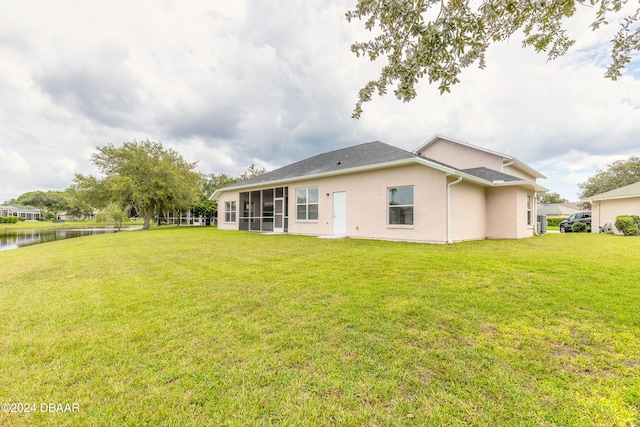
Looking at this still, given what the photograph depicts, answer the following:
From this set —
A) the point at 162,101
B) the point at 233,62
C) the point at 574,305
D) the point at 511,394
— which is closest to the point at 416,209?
the point at 574,305

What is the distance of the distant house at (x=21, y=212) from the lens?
52250 mm

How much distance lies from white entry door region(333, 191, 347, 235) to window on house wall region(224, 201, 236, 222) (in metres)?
10.1

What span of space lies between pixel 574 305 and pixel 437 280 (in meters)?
1.64

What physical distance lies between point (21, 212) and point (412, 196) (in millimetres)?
82718

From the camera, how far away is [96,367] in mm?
2004

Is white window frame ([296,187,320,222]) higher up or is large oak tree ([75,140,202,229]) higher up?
large oak tree ([75,140,202,229])

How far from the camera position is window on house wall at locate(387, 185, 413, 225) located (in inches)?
379

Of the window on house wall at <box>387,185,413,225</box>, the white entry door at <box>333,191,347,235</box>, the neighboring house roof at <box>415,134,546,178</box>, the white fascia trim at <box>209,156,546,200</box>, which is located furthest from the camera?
the neighboring house roof at <box>415,134,546,178</box>

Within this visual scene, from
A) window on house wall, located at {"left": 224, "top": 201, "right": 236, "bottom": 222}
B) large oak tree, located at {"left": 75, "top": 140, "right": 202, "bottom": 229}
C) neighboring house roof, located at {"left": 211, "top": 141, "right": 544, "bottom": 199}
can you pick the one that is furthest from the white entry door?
large oak tree, located at {"left": 75, "top": 140, "right": 202, "bottom": 229}

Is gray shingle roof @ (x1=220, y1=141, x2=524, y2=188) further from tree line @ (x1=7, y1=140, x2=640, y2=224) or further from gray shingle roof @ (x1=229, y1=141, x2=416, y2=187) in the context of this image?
tree line @ (x1=7, y1=140, x2=640, y2=224)

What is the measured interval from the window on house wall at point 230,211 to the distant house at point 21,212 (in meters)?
64.1

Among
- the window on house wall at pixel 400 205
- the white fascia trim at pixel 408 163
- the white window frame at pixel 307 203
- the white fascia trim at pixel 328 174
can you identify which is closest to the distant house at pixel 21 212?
the white fascia trim at pixel 328 174

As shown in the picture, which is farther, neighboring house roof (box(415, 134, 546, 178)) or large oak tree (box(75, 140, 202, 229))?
large oak tree (box(75, 140, 202, 229))

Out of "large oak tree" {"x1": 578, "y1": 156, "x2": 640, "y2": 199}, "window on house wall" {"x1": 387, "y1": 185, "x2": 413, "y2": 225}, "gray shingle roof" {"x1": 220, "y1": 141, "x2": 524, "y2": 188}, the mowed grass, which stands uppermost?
"large oak tree" {"x1": 578, "y1": 156, "x2": 640, "y2": 199}
